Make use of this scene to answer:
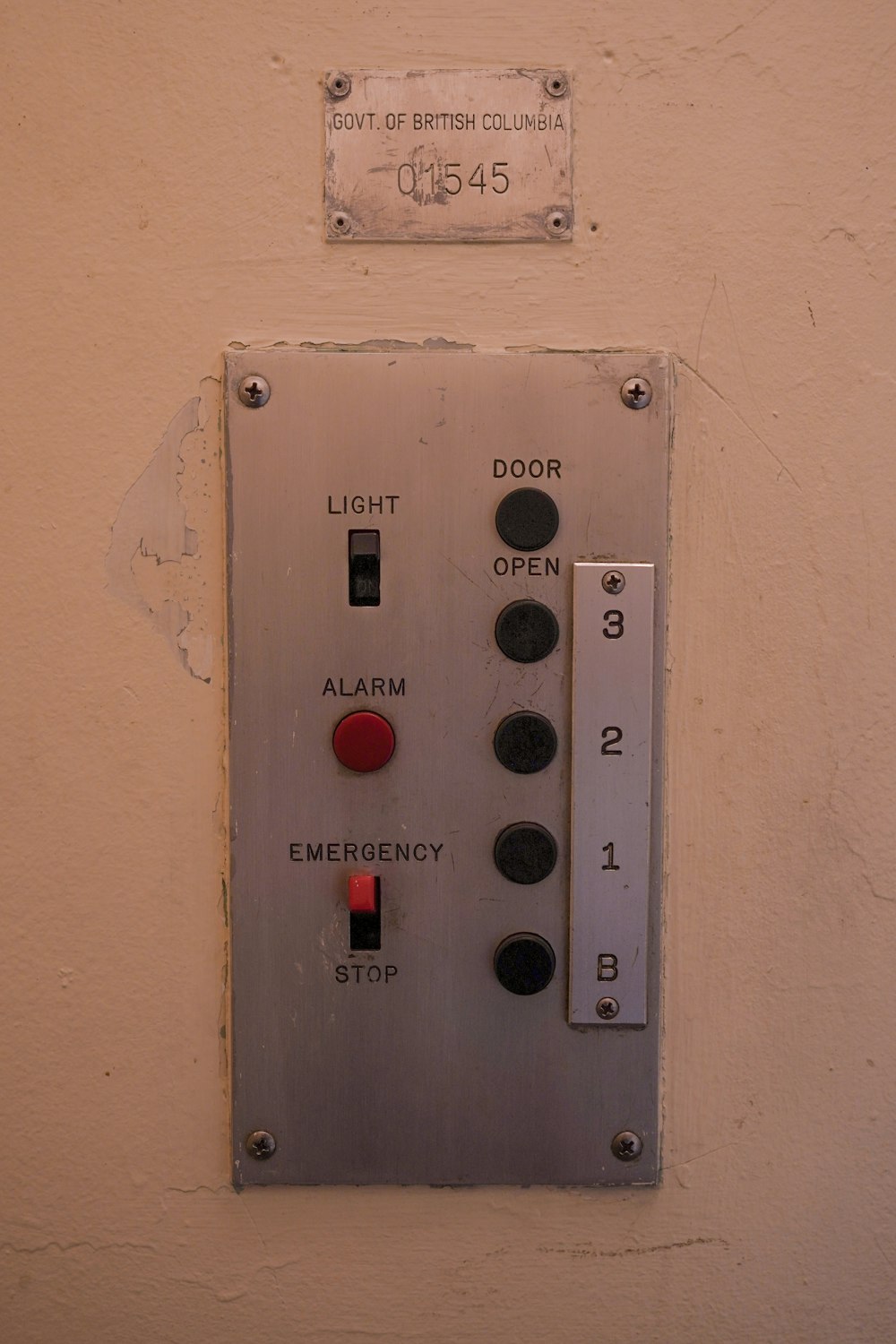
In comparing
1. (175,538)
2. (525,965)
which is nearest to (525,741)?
(525,965)

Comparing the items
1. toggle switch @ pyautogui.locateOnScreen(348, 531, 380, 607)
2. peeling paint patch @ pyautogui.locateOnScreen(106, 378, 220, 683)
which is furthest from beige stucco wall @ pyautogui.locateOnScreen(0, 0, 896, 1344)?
toggle switch @ pyautogui.locateOnScreen(348, 531, 380, 607)

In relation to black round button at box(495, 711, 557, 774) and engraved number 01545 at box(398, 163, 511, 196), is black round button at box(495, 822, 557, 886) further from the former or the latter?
engraved number 01545 at box(398, 163, 511, 196)

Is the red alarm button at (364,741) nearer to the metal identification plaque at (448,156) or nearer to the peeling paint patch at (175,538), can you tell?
the peeling paint patch at (175,538)

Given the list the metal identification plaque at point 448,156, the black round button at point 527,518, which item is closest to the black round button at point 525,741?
the black round button at point 527,518

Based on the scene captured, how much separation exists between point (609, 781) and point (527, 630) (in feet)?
0.40

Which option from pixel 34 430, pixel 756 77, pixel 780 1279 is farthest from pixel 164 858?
pixel 756 77

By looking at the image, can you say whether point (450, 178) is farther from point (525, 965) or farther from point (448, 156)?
point (525, 965)

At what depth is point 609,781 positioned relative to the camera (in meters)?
0.63

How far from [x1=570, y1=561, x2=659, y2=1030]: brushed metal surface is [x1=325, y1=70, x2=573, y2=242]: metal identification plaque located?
25 cm

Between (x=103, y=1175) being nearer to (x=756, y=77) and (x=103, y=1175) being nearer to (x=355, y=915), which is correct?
(x=355, y=915)

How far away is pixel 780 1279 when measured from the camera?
2.17 feet

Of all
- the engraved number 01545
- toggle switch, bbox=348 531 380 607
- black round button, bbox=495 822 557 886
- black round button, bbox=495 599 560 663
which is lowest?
black round button, bbox=495 822 557 886

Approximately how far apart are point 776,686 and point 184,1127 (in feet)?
1.78

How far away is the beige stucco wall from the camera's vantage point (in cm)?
62
